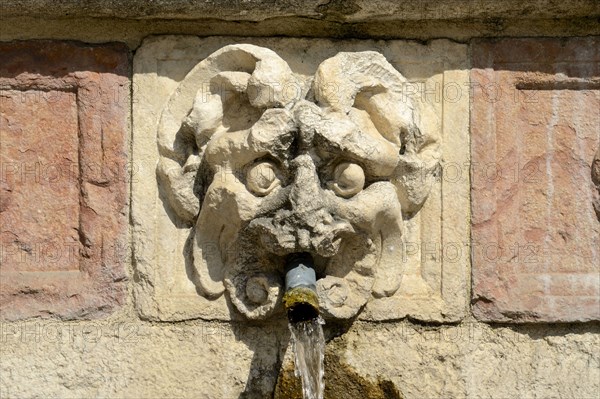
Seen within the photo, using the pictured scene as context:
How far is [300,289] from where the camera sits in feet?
10.8

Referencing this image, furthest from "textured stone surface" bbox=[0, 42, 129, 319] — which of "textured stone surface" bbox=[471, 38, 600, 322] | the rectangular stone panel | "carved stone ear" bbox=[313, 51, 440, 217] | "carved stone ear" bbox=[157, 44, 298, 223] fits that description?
"textured stone surface" bbox=[471, 38, 600, 322]

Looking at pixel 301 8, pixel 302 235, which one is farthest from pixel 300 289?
pixel 301 8

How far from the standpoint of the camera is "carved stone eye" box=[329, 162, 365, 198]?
334 centimetres

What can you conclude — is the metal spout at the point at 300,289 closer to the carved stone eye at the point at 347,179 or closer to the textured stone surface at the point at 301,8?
the carved stone eye at the point at 347,179

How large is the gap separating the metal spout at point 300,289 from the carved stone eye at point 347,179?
7.7 inches

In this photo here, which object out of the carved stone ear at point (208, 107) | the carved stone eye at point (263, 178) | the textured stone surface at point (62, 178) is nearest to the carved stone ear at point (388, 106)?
the carved stone ear at point (208, 107)

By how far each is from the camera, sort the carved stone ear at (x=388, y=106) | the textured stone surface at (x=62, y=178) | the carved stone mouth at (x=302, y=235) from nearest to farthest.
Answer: the carved stone mouth at (x=302, y=235), the carved stone ear at (x=388, y=106), the textured stone surface at (x=62, y=178)

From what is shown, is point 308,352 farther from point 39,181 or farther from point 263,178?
point 39,181

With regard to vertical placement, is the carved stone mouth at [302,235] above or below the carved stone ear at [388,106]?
below

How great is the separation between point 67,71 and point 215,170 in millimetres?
525

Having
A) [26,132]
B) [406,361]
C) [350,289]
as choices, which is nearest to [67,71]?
[26,132]

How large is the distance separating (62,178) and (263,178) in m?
0.61

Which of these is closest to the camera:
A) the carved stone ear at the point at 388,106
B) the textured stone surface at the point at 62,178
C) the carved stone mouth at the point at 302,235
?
the carved stone mouth at the point at 302,235

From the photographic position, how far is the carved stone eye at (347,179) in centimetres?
334
